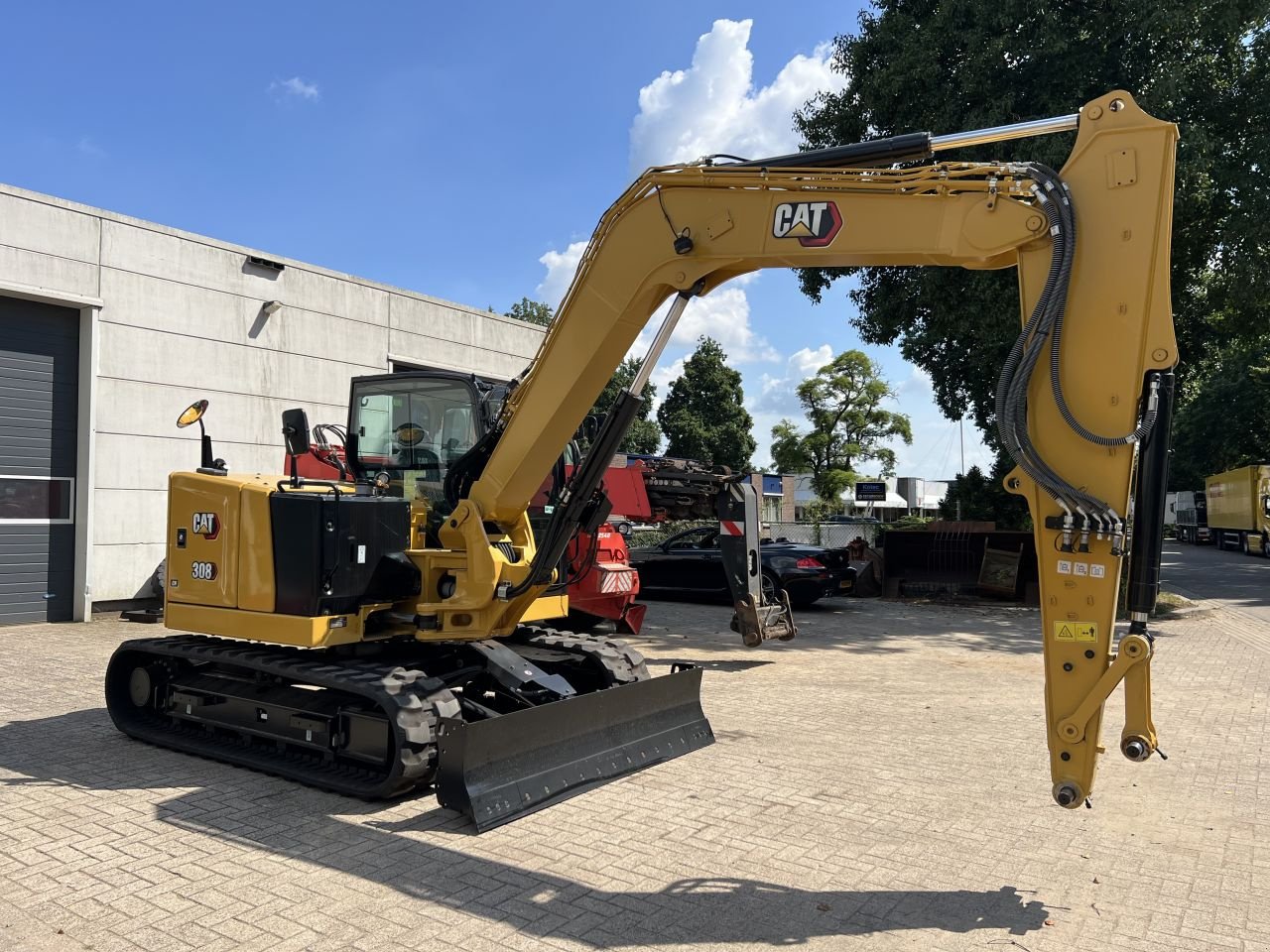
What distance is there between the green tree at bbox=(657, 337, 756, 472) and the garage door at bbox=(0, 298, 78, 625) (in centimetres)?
3462

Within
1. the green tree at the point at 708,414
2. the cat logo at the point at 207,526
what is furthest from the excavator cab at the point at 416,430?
the green tree at the point at 708,414

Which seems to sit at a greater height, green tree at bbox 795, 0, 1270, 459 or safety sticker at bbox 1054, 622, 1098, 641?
green tree at bbox 795, 0, 1270, 459

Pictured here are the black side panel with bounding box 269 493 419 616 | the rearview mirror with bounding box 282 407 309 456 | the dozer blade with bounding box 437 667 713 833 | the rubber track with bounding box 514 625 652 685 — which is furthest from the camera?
the rubber track with bounding box 514 625 652 685

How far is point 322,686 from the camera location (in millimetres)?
6074

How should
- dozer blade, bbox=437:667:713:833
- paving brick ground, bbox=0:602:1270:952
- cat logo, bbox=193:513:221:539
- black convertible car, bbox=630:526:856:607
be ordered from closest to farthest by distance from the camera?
1. paving brick ground, bbox=0:602:1270:952
2. dozer blade, bbox=437:667:713:833
3. cat logo, bbox=193:513:221:539
4. black convertible car, bbox=630:526:856:607

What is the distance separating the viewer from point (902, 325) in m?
19.2

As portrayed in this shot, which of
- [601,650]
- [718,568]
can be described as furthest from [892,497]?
[601,650]

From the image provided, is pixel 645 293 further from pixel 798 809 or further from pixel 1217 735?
pixel 1217 735

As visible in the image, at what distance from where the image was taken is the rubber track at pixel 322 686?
5.64 metres

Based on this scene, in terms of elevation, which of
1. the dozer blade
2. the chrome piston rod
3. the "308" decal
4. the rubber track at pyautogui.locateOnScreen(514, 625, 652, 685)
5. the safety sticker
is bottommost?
the dozer blade

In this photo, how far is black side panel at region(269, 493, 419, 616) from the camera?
621 centimetres

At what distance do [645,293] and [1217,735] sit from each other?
19.7ft

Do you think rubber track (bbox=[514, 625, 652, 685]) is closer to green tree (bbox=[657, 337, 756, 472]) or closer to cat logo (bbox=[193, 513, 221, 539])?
cat logo (bbox=[193, 513, 221, 539])

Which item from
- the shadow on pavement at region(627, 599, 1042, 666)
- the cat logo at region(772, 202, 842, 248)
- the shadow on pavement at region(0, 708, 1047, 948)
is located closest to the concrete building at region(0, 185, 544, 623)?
the shadow on pavement at region(627, 599, 1042, 666)
